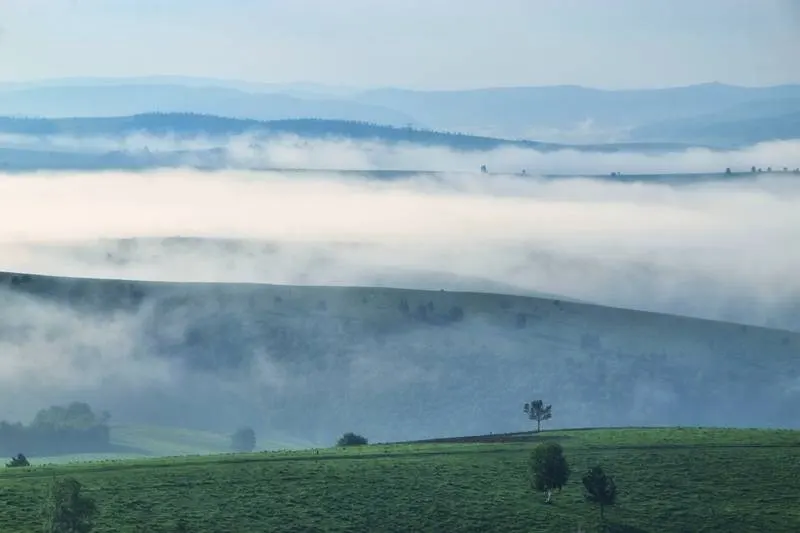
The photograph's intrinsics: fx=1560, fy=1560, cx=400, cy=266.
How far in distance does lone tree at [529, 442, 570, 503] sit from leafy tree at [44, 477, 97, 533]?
5340 centimetres

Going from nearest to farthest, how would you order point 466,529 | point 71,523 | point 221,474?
point 71,523 → point 466,529 → point 221,474

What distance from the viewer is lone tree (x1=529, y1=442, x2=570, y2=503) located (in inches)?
7480

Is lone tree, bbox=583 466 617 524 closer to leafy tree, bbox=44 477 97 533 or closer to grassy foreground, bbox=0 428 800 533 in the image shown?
grassy foreground, bbox=0 428 800 533

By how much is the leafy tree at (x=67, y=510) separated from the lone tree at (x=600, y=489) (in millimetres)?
58862

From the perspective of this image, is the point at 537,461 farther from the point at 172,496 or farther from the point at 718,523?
the point at 172,496

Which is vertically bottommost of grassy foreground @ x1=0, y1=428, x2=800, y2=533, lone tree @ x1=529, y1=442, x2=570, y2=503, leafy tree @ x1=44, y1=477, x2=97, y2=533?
leafy tree @ x1=44, y1=477, x2=97, y2=533

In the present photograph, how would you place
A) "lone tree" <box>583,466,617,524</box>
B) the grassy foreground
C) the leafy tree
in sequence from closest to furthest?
the leafy tree → the grassy foreground → "lone tree" <box>583,466,617,524</box>

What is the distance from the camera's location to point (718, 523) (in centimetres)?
18375

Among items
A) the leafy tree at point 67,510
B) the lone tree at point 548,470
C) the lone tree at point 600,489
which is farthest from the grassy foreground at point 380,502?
the leafy tree at point 67,510

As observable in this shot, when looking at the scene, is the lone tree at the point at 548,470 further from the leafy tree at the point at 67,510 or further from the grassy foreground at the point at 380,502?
the leafy tree at the point at 67,510

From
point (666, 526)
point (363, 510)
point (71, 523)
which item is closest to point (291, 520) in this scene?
point (363, 510)

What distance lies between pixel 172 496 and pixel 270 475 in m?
15.4

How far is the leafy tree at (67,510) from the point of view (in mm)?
169250

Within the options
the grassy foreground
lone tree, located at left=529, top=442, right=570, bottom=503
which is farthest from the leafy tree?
lone tree, located at left=529, top=442, right=570, bottom=503
